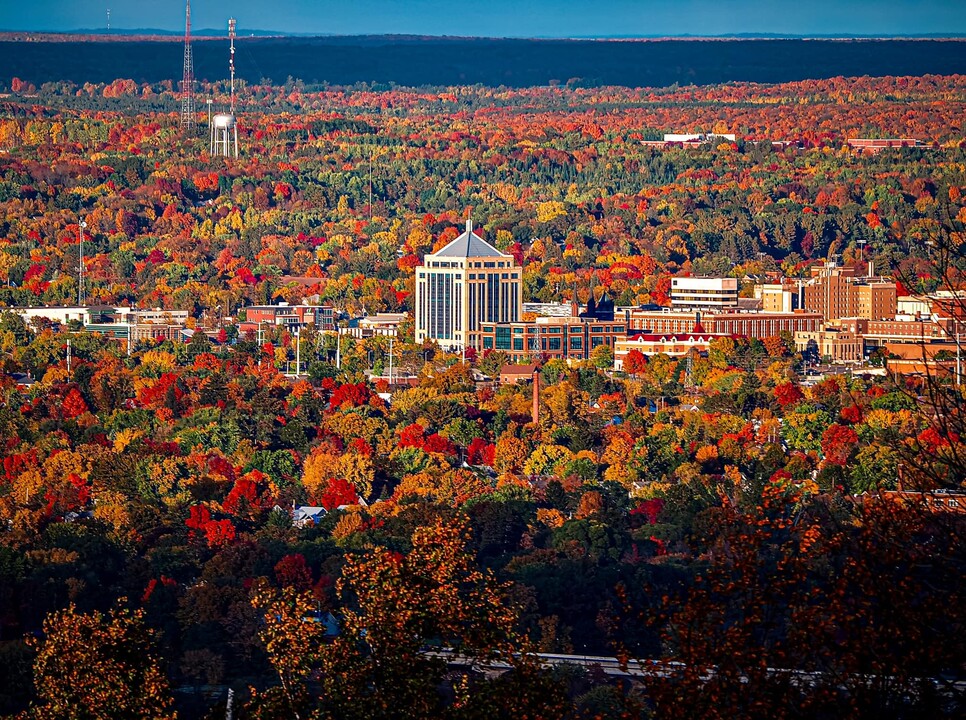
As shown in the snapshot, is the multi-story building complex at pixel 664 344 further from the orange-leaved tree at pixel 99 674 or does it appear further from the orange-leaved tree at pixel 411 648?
the orange-leaved tree at pixel 411 648

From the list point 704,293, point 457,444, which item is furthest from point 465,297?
point 457,444

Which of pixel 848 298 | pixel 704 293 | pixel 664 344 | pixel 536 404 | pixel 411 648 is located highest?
pixel 704 293

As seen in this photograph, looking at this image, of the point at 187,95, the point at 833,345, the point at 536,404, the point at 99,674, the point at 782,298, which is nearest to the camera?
the point at 99,674

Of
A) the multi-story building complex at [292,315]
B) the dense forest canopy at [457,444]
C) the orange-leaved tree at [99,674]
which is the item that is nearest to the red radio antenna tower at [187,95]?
the dense forest canopy at [457,444]

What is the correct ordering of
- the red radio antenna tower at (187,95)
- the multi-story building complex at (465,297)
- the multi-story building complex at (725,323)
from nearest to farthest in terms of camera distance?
the multi-story building complex at (725,323), the multi-story building complex at (465,297), the red radio antenna tower at (187,95)

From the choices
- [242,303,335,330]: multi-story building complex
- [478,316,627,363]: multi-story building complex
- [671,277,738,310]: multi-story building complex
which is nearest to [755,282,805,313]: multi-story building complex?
[671,277,738,310]: multi-story building complex

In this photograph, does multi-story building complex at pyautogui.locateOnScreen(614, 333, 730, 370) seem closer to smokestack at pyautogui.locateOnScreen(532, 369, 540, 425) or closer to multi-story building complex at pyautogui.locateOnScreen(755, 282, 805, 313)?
multi-story building complex at pyautogui.locateOnScreen(755, 282, 805, 313)

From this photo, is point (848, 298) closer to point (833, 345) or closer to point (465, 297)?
point (833, 345)
